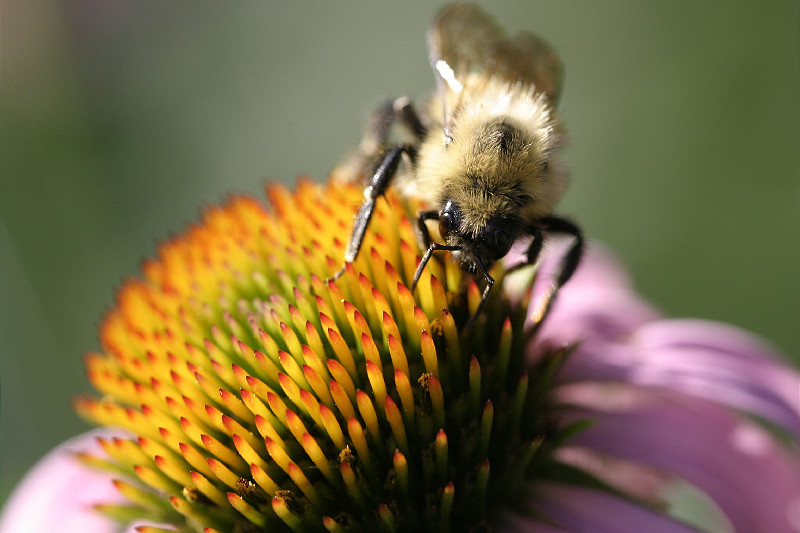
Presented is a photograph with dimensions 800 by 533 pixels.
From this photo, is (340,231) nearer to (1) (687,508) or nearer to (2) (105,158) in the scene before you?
(1) (687,508)

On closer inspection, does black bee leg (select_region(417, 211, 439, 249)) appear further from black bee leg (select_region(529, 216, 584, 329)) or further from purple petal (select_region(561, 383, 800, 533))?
purple petal (select_region(561, 383, 800, 533))

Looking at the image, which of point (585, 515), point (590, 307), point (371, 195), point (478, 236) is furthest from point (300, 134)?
point (585, 515)

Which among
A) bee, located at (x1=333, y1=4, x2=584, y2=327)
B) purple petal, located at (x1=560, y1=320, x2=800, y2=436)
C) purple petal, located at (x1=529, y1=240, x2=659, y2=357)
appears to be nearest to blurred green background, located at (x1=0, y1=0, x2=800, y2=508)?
purple petal, located at (x1=529, y1=240, x2=659, y2=357)

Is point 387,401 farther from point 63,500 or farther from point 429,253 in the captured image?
point 63,500

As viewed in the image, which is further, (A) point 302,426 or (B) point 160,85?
(B) point 160,85

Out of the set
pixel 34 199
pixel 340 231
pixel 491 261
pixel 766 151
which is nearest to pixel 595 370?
pixel 491 261

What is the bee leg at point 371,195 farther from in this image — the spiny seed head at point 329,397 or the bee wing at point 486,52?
the bee wing at point 486,52
